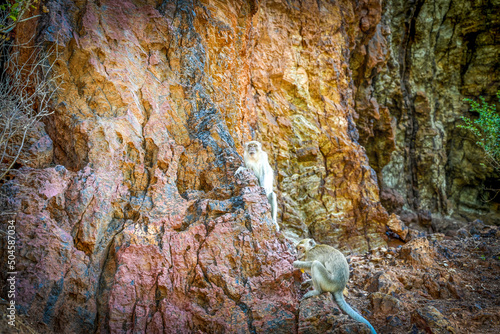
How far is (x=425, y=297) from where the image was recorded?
6.67m

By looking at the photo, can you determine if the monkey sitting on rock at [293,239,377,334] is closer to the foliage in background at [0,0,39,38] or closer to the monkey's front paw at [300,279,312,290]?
the monkey's front paw at [300,279,312,290]

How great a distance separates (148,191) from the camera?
560cm

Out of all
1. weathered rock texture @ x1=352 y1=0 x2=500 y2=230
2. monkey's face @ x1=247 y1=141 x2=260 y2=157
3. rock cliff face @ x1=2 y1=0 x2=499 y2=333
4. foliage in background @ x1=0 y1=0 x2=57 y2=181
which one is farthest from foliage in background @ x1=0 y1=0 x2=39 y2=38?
weathered rock texture @ x1=352 y1=0 x2=500 y2=230

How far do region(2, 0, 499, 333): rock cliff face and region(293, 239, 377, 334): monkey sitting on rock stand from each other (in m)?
0.27

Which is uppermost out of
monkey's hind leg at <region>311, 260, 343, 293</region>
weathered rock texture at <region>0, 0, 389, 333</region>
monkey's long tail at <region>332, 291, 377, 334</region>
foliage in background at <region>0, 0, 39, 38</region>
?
foliage in background at <region>0, 0, 39, 38</region>

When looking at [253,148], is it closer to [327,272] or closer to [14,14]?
[327,272]

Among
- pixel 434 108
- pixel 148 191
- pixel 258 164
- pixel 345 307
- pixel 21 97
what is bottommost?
pixel 345 307

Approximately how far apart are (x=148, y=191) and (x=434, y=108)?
16.9 meters

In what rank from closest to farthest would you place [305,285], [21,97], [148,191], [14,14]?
1. [21,97]
2. [14,14]
3. [148,191]
4. [305,285]

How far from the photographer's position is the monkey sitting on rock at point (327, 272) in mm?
5383

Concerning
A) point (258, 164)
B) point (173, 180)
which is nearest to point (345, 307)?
point (173, 180)

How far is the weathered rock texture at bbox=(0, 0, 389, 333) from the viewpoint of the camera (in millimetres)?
4703

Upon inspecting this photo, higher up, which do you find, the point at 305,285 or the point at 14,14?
the point at 14,14

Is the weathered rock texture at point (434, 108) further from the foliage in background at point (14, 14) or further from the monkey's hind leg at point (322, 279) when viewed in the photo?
the foliage in background at point (14, 14)
